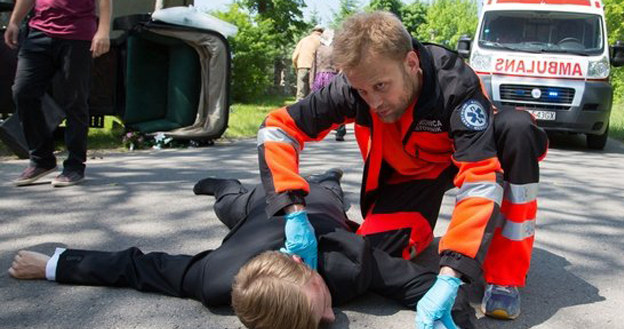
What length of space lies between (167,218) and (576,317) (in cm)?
222

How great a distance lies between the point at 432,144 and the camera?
254cm

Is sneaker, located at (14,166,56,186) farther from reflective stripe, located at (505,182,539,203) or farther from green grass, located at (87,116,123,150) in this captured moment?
reflective stripe, located at (505,182,539,203)

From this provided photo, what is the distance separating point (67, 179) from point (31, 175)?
24 cm

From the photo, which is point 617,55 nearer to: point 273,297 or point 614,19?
point 273,297

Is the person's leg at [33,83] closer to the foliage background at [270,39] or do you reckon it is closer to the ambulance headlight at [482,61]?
the foliage background at [270,39]

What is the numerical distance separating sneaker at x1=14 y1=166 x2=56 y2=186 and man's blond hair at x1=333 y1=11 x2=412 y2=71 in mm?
2883

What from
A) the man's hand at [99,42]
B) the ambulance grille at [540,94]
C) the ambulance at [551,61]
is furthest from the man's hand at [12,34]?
the ambulance grille at [540,94]

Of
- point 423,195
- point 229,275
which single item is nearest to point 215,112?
point 423,195

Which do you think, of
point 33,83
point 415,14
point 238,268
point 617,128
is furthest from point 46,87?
point 415,14

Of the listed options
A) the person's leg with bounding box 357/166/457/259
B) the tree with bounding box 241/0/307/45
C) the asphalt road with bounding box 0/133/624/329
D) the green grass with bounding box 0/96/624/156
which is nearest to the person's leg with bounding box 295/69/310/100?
the green grass with bounding box 0/96/624/156

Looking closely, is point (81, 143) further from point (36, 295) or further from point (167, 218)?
point (36, 295)

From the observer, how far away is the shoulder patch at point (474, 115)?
2.21 m

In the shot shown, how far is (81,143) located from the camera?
170 inches

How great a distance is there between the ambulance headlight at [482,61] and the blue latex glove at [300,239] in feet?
22.0
